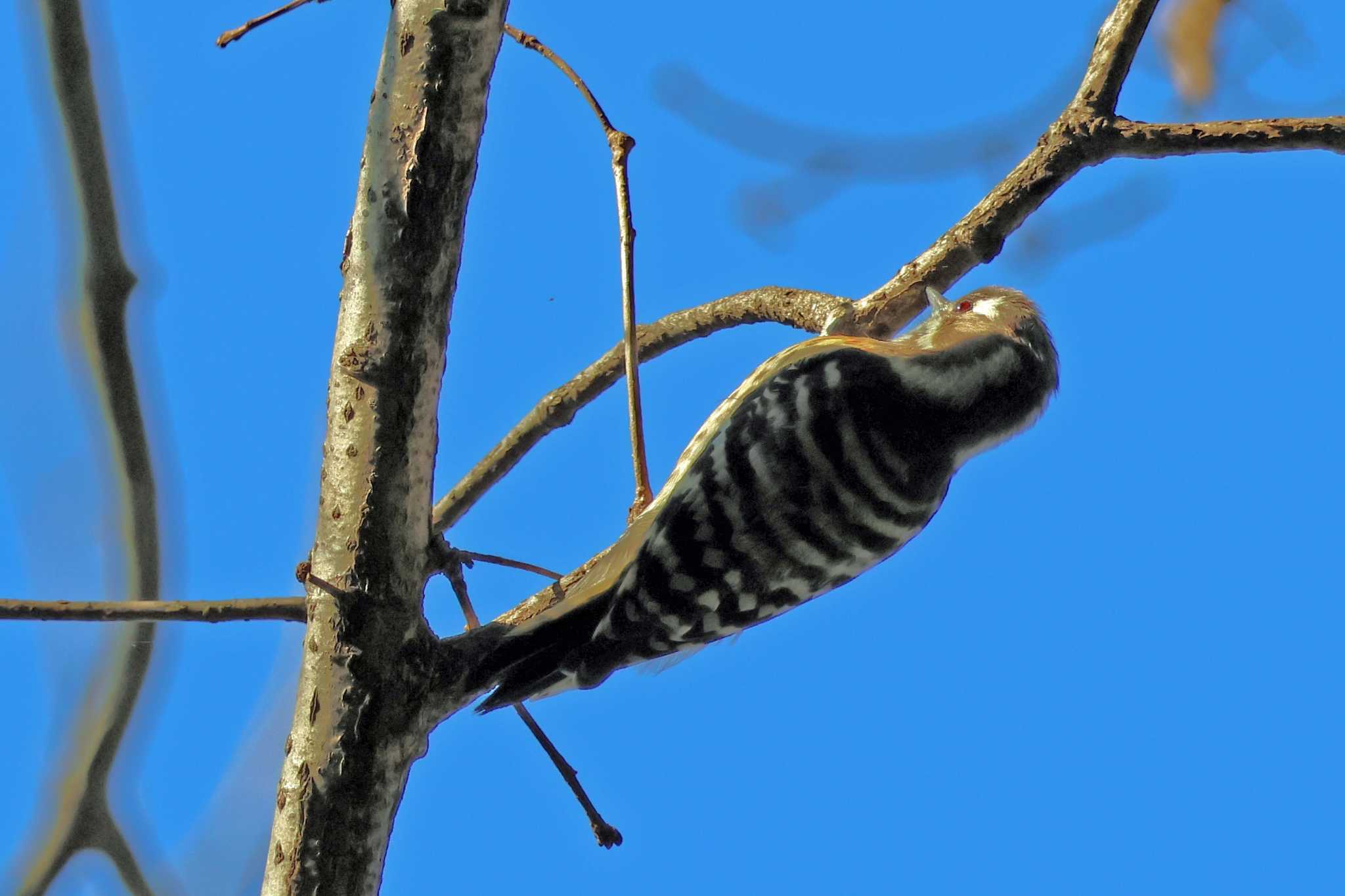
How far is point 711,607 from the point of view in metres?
3.02

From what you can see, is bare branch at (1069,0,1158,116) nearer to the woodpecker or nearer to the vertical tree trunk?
the woodpecker

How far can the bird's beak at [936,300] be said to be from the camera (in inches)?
135

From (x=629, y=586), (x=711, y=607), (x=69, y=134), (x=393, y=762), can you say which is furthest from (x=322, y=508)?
(x=69, y=134)

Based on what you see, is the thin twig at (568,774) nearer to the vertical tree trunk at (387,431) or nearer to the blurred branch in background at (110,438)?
the vertical tree trunk at (387,431)

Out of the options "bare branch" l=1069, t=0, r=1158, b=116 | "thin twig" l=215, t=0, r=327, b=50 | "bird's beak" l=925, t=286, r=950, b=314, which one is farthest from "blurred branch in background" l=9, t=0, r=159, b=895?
"bare branch" l=1069, t=0, r=1158, b=116

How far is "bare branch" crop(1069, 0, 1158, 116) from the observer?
124 inches

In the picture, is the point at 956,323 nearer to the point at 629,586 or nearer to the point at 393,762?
the point at 629,586

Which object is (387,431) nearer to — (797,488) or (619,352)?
(797,488)

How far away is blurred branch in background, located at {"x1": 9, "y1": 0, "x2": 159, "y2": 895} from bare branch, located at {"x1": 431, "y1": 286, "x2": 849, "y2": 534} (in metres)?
0.92

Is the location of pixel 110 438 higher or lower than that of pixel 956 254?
lower

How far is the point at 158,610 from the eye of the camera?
2227 millimetres

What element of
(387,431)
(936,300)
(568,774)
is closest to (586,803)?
(568,774)

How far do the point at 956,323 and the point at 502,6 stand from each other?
72.3 inches

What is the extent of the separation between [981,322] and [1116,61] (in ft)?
2.68
